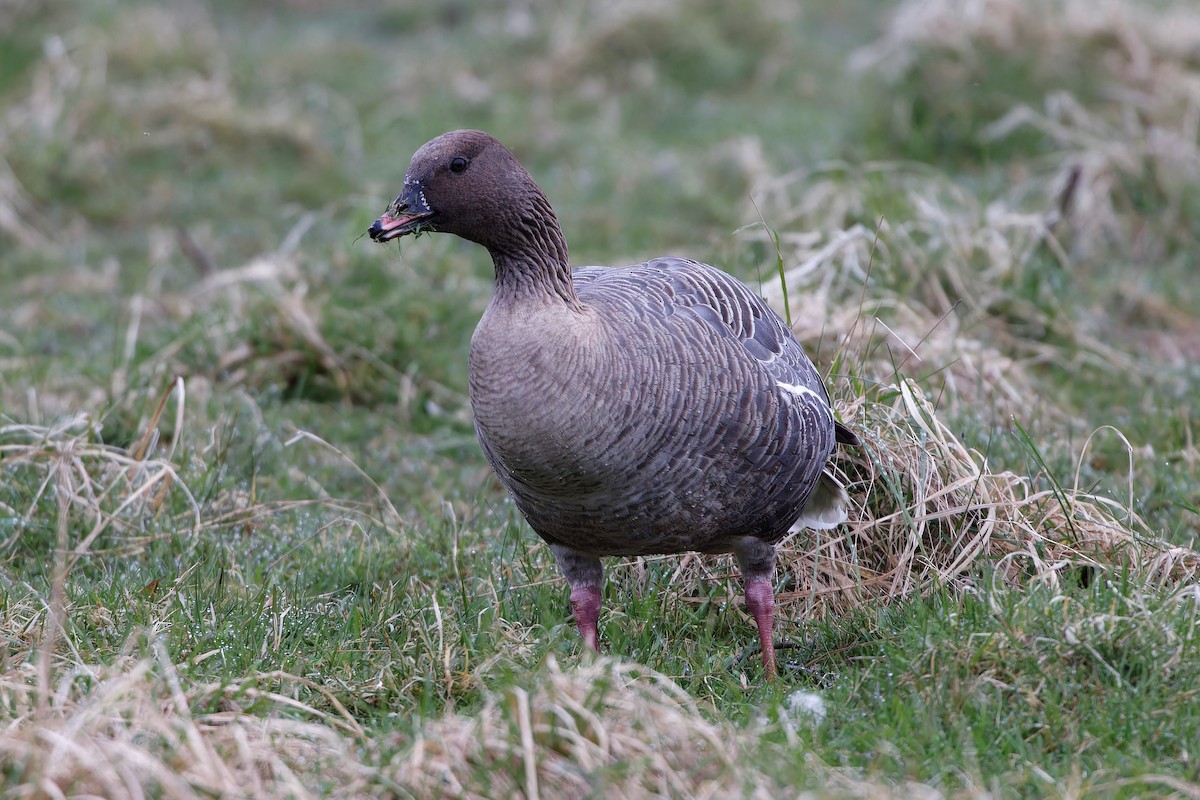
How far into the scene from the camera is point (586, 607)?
4.33 meters

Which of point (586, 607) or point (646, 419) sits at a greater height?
point (646, 419)

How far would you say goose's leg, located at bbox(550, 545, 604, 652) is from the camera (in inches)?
169

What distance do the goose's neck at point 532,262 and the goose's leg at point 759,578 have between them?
940 millimetres

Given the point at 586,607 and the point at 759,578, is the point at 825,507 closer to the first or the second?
the point at 759,578

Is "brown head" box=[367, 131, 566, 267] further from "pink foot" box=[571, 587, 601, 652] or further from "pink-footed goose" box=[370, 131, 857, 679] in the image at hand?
"pink foot" box=[571, 587, 601, 652]

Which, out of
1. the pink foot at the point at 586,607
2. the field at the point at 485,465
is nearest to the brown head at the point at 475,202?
the field at the point at 485,465

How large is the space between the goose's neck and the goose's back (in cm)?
6

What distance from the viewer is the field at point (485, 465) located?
10.9 ft

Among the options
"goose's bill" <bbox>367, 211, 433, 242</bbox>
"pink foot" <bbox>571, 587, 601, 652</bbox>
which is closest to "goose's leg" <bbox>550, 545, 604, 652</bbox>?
"pink foot" <bbox>571, 587, 601, 652</bbox>

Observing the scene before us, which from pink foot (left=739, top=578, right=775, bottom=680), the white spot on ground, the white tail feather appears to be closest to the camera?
the white spot on ground

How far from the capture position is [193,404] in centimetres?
594

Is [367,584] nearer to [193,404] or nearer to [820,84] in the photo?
[193,404]

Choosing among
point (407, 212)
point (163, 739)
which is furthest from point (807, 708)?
point (407, 212)

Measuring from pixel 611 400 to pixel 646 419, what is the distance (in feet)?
0.39
